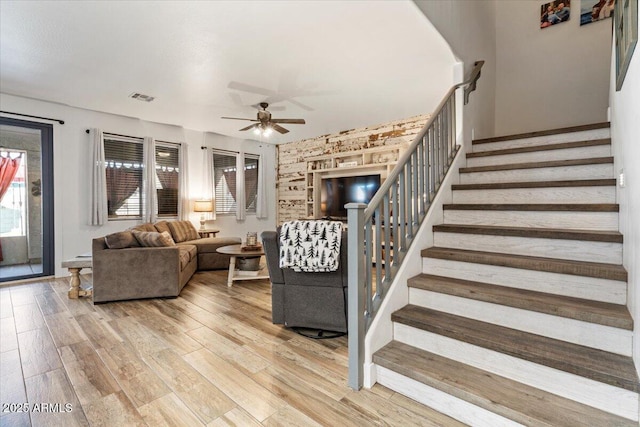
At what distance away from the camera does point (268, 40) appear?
289 centimetres

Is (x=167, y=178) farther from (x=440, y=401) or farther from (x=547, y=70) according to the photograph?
(x=547, y=70)

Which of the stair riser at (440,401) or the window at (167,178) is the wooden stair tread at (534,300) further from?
the window at (167,178)

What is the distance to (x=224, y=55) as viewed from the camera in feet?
10.4

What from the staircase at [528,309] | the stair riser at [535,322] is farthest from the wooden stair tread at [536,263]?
the stair riser at [535,322]

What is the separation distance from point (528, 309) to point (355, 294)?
97 cm

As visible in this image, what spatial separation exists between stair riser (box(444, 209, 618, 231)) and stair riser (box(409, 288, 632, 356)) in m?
0.85

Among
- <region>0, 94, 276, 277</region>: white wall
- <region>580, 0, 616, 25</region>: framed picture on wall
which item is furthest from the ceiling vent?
<region>580, 0, 616, 25</region>: framed picture on wall

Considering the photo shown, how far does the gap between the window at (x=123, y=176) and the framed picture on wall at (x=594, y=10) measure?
6.87 m

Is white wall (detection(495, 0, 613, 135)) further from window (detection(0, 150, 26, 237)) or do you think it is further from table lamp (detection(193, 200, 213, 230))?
window (detection(0, 150, 26, 237))

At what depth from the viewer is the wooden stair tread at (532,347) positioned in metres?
1.38

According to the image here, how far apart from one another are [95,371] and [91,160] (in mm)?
4062

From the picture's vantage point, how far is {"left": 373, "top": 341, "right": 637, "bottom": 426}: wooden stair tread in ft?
4.44

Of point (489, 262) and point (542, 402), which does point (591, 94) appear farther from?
point (542, 402)

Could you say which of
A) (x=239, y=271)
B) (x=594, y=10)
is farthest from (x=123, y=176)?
(x=594, y=10)
